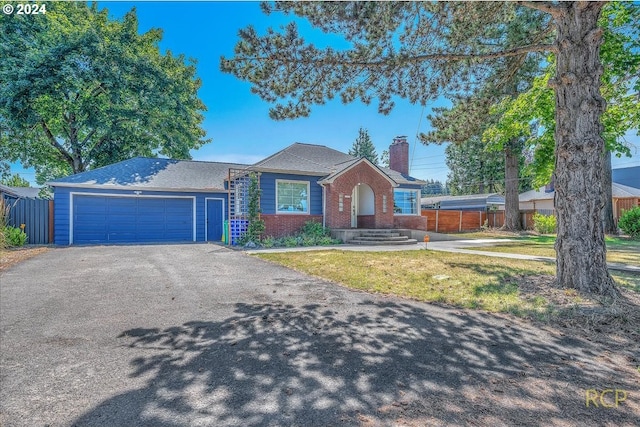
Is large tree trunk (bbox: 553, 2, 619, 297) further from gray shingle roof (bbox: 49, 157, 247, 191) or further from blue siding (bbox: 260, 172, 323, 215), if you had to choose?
gray shingle roof (bbox: 49, 157, 247, 191)

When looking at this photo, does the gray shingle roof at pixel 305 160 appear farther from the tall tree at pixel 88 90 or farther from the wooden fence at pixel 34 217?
the wooden fence at pixel 34 217

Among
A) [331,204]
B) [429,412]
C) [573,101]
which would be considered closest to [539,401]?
[429,412]

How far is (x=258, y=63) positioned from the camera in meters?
6.30

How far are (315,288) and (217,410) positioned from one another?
3764 millimetres

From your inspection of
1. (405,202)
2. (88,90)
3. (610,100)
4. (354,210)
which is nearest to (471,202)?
(405,202)

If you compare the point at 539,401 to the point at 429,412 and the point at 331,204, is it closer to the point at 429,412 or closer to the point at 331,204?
the point at 429,412

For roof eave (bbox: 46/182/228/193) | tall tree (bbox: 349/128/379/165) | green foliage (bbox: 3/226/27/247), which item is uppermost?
tall tree (bbox: 349/128/379/165)

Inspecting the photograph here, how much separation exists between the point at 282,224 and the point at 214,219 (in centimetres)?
468

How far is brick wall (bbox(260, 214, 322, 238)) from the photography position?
47.0ft

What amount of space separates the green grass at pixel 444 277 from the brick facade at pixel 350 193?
17.6 feet

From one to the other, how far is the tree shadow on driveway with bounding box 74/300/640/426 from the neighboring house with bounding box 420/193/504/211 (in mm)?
26995

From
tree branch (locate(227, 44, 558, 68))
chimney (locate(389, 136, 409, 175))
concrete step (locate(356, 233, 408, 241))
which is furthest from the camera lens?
chimney (locate(389, 136, 409, 175))

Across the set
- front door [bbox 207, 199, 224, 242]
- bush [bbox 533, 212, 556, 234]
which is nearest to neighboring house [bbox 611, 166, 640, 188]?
bush [bbox 533, 212, 556, 234]

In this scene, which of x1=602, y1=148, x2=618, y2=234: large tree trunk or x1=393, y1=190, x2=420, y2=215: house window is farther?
x1=393, y1=190, x2=420, y2=215: house window
